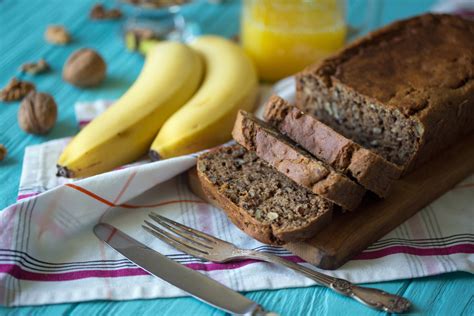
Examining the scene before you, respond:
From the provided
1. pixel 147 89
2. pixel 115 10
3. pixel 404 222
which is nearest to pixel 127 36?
pixel 115 10

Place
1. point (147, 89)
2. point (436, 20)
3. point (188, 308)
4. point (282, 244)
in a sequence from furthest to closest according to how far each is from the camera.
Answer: point (436, 20) < point (147, 89) < point (282, 244) < point (188, 308)

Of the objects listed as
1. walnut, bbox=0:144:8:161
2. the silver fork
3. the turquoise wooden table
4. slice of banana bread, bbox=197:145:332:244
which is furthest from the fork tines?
walnut, bbox=0:144:8:161

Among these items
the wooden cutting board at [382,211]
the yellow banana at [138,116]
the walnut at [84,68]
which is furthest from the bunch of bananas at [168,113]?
the walnut at [84,68]

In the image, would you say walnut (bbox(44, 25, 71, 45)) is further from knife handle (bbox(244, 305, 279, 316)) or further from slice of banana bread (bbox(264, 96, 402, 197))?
knife handle (bbox(244, 305, 279, 316))

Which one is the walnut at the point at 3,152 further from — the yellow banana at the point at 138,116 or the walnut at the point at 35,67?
the walnut at the point at 35,67

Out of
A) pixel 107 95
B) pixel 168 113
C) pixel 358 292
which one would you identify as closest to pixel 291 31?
pixel 168 113

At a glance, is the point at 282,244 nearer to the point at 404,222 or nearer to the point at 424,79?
the point at 404,222

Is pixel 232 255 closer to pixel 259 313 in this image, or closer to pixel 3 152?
pixel 259 313
